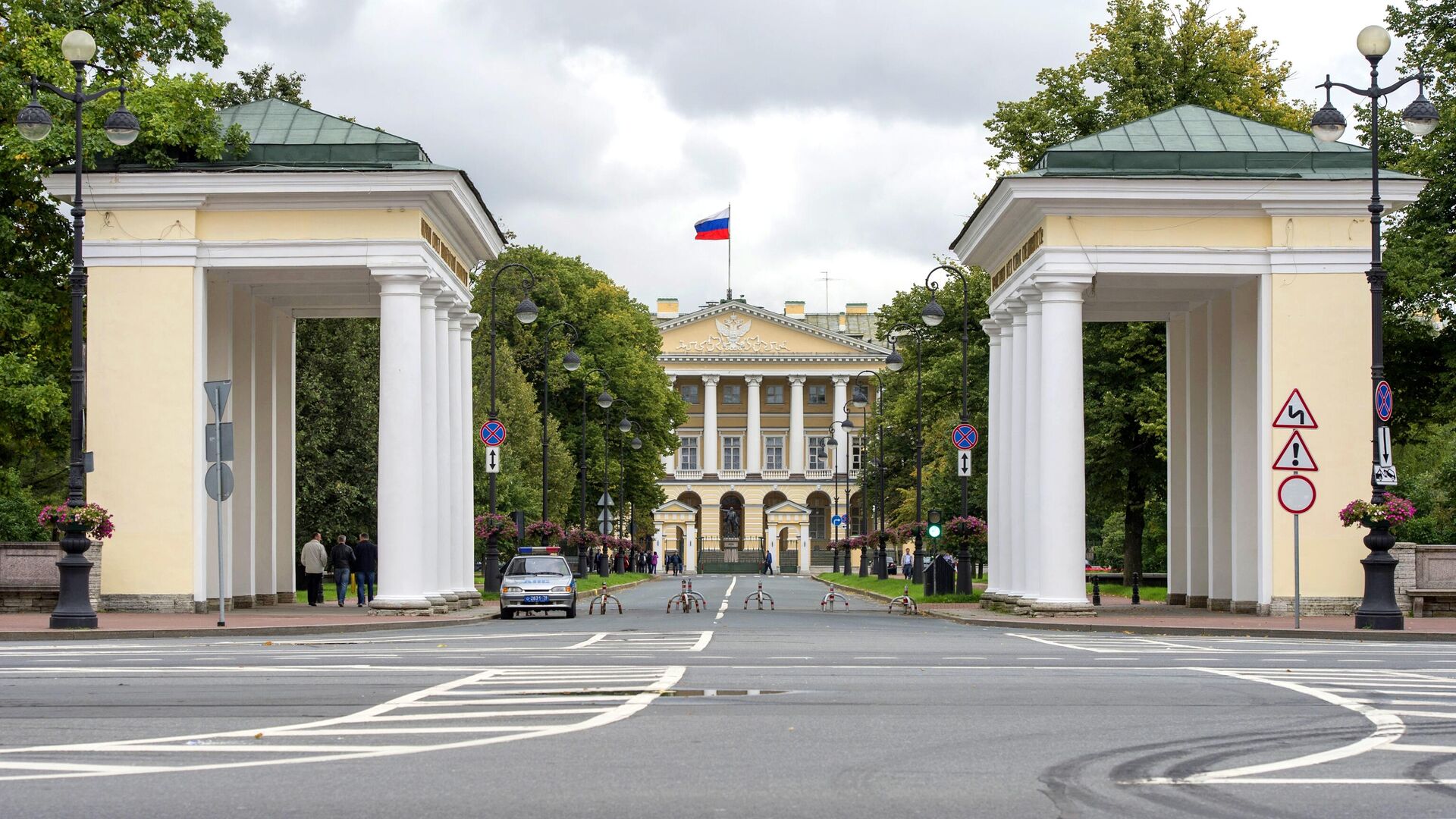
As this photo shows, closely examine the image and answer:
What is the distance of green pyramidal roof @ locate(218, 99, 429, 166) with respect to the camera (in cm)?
3344

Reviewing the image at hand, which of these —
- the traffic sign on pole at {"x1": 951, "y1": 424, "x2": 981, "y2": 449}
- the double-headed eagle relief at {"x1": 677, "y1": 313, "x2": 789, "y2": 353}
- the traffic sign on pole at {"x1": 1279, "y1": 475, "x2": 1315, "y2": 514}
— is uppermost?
the double-headed eagle relief at {"x1": 677, "y1": 313, "x2": 789, "y2": 353}

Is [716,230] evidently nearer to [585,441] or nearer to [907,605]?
[585,441]

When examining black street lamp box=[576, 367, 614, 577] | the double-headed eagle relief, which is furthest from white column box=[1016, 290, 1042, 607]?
the double-headed eagle relief

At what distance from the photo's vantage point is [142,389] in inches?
1268

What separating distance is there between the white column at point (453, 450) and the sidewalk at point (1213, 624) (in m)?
10.7

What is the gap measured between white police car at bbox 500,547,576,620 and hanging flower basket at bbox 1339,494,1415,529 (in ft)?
51.2

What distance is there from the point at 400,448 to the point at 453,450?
572 centimetres

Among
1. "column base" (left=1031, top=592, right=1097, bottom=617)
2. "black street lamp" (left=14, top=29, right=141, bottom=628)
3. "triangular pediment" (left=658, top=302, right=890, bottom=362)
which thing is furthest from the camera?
"triangular pediment" (left=658, top=302, right=890, bottom=362)

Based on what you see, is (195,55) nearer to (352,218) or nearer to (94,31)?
(94,31)

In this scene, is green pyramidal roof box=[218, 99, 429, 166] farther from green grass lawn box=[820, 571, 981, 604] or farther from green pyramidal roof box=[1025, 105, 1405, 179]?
green grass lawn box=[820, 571, 981, 604]

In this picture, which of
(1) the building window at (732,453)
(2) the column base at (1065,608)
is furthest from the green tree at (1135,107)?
(1) the building window at (732,453)

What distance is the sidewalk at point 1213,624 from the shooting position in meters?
26.0

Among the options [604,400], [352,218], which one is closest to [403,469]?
[352,218]

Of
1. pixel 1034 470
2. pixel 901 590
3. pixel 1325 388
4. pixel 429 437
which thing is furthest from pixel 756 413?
pixel 1325 388
